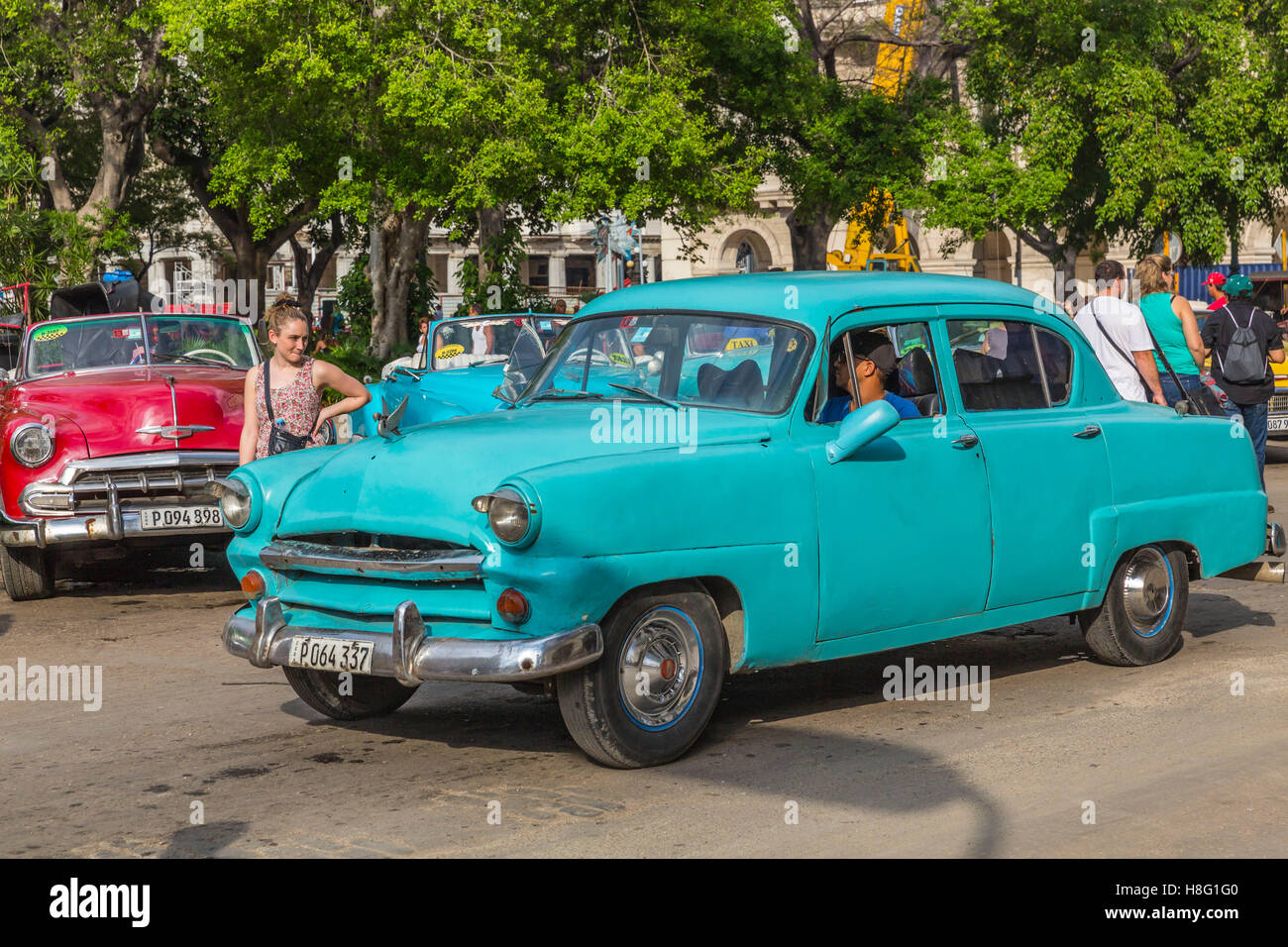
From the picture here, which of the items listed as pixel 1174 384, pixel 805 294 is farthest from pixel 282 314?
pixel 1174 384

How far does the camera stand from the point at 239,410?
10.6 metres

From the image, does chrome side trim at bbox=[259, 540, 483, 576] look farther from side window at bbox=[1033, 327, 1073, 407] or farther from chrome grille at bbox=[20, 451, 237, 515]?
chrome grille at bbox=[20, 451, 237, 515]

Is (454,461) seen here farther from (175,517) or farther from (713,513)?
(175,517)

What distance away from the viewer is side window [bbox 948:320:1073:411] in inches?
272

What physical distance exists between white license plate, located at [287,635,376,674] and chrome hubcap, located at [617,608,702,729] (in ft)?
2.93

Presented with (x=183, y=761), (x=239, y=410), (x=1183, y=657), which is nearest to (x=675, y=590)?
(x=183, y=761)

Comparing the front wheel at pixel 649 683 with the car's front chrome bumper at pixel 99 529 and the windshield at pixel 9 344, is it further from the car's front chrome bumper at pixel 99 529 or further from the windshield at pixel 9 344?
the windshield at pixel 9 344

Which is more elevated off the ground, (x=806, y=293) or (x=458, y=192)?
(x=458, y=192)

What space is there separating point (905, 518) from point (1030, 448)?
880mm

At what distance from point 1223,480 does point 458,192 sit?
17057 mm

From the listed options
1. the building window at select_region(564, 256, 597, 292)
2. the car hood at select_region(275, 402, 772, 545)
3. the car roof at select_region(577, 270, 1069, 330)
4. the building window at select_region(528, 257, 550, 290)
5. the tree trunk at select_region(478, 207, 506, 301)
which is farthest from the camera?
the building window at select_region(528, 257, 550, 290)

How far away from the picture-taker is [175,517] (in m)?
9.88

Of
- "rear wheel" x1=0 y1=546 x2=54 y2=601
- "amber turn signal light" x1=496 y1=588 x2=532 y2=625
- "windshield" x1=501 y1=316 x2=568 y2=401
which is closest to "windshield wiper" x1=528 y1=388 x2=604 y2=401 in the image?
"amber turn signal light" x1=496 y1=588 x2=532 y2=625
